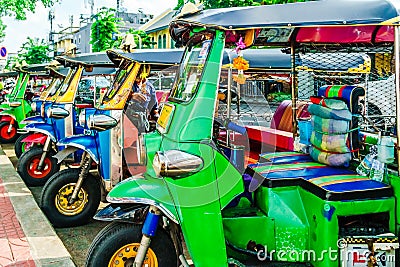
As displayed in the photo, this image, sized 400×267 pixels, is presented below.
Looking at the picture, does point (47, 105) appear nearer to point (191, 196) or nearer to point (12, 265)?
point (12, 265)

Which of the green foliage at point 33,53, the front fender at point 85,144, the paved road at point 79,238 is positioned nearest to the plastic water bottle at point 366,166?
Answer: the paved road at point 79,238

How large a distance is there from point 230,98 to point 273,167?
28.5 inches

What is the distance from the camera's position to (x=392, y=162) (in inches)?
135

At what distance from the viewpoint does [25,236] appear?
5027mm

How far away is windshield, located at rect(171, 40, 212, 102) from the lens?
329cm

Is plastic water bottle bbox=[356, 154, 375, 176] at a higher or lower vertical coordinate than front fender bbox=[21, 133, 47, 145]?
higher

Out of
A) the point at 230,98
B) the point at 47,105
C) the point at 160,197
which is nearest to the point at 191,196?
the point at 160,197

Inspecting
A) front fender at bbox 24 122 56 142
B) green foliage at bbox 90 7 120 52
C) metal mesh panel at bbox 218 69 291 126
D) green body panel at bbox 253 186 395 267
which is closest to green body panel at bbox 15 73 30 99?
front fender at bbox 24 122 56 142

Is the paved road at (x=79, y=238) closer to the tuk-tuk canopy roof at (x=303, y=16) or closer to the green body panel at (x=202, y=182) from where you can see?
the green body panel at (x=202, y=182)

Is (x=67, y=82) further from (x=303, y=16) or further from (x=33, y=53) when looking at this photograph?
(x=33, y=53)

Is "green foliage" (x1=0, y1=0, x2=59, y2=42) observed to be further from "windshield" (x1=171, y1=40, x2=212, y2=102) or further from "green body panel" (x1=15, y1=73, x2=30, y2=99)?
"windshield" (x1=171, y1=40, x2=212, y2=102)

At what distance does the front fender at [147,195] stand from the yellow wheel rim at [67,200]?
2550 mm

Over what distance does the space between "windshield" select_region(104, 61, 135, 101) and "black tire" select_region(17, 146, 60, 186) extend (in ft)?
6.18

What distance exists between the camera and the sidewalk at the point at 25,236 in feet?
14.4
